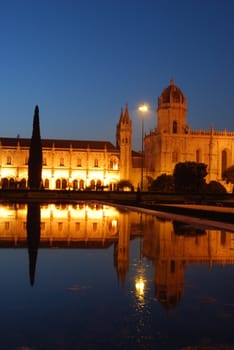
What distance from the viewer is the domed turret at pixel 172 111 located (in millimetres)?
82938

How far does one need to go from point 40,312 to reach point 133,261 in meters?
3.70

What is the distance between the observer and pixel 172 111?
83.1 meters

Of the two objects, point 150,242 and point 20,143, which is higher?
point 20,143

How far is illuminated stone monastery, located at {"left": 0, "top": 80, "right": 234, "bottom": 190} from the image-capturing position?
271 feet

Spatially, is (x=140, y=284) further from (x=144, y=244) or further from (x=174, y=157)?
(x=174, y=157)

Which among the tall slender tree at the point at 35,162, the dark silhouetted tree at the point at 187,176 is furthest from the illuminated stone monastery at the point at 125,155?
the tall slender tree at the point at 35,162

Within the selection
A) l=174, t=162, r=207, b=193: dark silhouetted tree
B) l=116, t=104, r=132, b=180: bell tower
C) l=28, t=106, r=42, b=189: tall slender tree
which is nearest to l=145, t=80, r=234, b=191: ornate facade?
l=116, t=104, r=132, b=180: bell tower

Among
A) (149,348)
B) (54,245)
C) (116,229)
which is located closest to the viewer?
(149,348)

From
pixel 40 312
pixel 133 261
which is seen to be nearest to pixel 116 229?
pixel 133 261

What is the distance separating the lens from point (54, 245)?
1085cm

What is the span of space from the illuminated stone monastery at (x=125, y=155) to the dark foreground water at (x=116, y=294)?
235 feet

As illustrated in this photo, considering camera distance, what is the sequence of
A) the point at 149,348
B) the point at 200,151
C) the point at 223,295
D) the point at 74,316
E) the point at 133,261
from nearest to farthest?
the point at 149,348
the point at 74,316
the point at 223,295
the point at 133,261
the point at 200,151

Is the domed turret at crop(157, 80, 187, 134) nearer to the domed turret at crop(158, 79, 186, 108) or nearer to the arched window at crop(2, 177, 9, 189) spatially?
the domed turret at crop(158, 79, 186, 108)

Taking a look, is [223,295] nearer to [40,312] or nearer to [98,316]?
[98,316]
